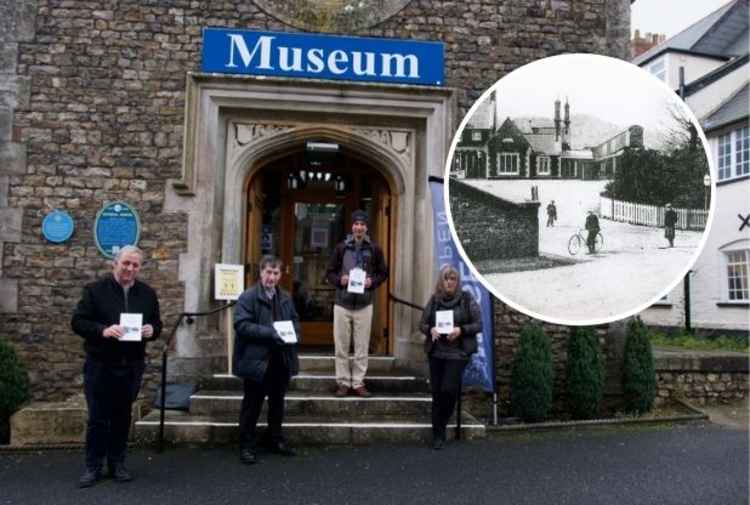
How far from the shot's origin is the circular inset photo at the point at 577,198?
486cm

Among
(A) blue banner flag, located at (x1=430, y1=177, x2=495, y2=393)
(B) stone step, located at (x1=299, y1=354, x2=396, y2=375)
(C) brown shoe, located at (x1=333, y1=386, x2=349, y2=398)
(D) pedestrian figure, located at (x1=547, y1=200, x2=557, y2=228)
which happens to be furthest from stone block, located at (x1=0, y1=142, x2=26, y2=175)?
(D) pedestrian figure, located at (x1=547, y1=200, x2=557, y2=228)

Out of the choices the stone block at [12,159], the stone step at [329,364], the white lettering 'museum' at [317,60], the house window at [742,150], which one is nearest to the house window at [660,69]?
the house window at [742,150]

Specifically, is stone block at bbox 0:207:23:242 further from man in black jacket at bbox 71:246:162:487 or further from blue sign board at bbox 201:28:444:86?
man in black jacket at bbox 71:246:162:487

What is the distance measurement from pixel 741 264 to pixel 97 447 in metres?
16.8

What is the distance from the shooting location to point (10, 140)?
24.5 ft

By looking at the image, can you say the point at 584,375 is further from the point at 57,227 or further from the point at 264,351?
the point at 57,227

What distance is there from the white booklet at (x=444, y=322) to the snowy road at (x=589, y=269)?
0.53m

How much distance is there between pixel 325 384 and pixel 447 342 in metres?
1.82

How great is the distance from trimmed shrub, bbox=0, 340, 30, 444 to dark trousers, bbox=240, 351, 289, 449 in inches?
115

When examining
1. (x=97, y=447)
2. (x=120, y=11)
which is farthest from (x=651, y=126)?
(x=120, y=11)

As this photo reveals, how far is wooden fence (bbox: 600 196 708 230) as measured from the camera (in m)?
4.75

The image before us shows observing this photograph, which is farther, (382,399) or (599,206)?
(382,399)

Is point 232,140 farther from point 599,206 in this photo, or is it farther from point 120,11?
point 599,206

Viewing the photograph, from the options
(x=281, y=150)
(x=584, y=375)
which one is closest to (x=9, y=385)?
(x=281, y=150)
